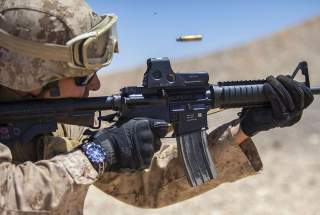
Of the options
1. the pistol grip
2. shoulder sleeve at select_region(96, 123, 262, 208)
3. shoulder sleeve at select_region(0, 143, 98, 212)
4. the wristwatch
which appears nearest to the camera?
shoulder sleeve at select_region(0, 143, 98, 212)

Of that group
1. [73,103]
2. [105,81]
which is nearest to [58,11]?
[73,103]

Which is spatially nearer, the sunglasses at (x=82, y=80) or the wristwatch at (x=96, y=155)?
the wristwatch at (x=96, y=155)

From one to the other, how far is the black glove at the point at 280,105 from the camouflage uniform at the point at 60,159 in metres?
0.13

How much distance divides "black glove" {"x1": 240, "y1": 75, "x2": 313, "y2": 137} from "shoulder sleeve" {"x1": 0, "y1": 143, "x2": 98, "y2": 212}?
42.7 inches

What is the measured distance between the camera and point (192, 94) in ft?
11.4

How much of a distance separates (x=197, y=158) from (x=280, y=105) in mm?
528

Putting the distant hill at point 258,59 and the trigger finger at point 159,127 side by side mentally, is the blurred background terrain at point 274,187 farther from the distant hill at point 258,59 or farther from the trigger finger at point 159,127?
the distant hill at point 258,59

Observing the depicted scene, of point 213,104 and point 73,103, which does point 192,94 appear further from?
point 73,103

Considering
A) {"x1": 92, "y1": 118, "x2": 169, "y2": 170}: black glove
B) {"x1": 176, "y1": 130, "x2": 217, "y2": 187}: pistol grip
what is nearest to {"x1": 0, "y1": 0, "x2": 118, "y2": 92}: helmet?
{"x1": 92, "y1": 118, "x2": 169, "y2": 170}: black glove

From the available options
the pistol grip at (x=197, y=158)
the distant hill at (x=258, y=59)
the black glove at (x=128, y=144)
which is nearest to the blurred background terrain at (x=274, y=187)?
the pistol grip at (x=197, y=158)

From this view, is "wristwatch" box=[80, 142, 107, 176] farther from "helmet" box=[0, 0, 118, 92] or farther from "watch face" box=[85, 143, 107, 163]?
"helmet" box=[0, 0, 118, 92]

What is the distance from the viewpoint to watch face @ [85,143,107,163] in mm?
2871

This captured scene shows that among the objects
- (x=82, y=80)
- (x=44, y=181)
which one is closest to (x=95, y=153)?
(x=44, y=181)

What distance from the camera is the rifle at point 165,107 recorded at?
3080 millimetres
